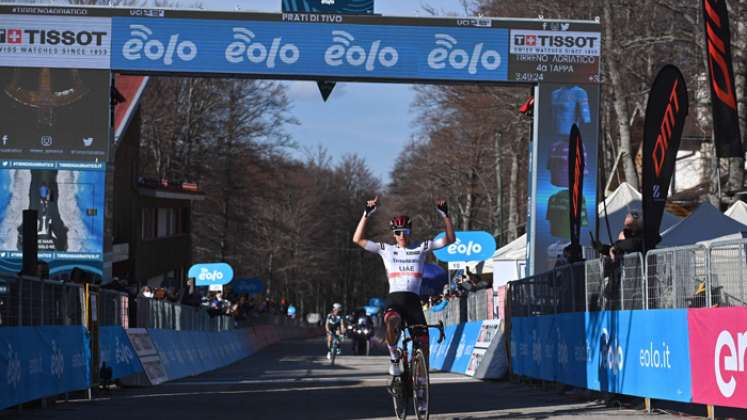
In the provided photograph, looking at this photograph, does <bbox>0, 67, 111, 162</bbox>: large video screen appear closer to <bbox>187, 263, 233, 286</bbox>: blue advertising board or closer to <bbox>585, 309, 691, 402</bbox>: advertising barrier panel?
<bbox>585, 309, 691, 402</bbox>: advertising barrier panel

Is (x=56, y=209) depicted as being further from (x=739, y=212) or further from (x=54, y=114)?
(x=739, y=212)

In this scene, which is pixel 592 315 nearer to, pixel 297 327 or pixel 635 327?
pixel 635 327

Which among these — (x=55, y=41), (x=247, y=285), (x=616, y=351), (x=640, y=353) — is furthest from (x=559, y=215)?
(x=247, y=285)

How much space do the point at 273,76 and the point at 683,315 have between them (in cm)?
1723

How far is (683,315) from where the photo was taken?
12.6 meters

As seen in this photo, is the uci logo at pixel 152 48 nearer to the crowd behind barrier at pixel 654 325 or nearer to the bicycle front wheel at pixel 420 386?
the crowd behind barrier at pixel 654 325

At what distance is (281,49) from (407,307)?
16.4 metres

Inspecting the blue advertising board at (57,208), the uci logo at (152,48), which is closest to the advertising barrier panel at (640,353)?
the uci logo at (152,48)

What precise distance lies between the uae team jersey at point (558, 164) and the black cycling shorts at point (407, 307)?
53.0 ft

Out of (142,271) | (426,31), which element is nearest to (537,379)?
(426,31)

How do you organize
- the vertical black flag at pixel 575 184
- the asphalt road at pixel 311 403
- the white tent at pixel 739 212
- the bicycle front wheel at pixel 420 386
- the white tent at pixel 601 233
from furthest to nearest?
1. the white tent at pixel 601 233
2. the white tent at pixel 739 212
3. the vertical black flag at pixel 575 184
4. the asphalt road at pixel 311 403
5. the bicycle front wheel at pixel 420 386

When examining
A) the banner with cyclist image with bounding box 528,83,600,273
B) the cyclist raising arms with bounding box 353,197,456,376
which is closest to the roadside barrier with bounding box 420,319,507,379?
the banner with cyclist image with bounding box 528,83,600,273

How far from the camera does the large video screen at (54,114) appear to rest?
92.3 ft

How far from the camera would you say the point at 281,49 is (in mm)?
28438
